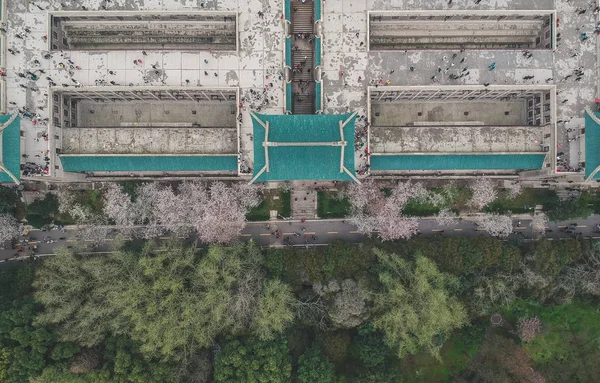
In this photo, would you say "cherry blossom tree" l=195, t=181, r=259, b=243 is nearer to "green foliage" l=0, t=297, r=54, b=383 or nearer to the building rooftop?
the building rooftop

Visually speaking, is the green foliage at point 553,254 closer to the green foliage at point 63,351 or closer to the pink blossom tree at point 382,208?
the pink blossom tree at point 382,208

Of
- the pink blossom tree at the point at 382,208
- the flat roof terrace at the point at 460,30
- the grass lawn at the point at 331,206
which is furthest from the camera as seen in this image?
the grass lawn at the point at 331,206

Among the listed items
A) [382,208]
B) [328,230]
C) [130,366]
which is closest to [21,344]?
[130,366]

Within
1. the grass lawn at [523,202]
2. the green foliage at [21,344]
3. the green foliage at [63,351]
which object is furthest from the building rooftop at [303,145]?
the green foliage at [21,344]

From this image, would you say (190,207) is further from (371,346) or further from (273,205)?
(371,346)

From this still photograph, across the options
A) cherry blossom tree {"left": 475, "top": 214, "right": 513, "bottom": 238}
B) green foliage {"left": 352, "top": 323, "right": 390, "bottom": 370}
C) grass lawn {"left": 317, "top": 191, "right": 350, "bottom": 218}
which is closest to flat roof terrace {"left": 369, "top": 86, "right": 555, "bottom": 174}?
cherry blossom tree {"left": 475, "top": 214, "right": 513, "bottom": 238}

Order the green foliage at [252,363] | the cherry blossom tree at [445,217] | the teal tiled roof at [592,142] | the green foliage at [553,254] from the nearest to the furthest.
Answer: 1. the teal tiled roof at [592,142]
2. the green foliage at [252,363]
3. the green foliage at [553,254]
4. the cherry blossom tree at [445,217]
